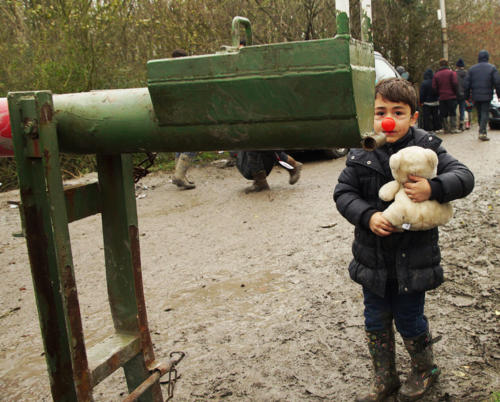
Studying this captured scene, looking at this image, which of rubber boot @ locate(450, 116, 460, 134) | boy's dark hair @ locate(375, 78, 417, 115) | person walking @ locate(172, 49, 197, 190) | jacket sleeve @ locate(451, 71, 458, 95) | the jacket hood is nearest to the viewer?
boy's dark hair @ locate(375, 78, 417, 115)

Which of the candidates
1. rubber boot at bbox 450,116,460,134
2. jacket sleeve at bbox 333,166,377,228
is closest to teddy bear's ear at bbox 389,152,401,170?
jacket sleeve at bbox 333,166,377,228

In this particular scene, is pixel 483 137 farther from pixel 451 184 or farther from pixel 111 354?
pixel 111 354

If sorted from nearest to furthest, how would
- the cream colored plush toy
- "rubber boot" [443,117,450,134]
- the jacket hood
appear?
1. the cream colored plush toy
2. the jacket hood
3. "rubber boot" [443,117,450,134]

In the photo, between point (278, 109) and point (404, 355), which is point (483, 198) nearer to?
point (404, 355)

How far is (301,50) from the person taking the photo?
124 cm

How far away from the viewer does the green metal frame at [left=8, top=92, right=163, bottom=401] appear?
1505mm

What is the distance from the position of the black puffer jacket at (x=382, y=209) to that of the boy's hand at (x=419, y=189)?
0.03 metres

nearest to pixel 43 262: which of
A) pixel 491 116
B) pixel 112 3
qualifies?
pixel 112 3

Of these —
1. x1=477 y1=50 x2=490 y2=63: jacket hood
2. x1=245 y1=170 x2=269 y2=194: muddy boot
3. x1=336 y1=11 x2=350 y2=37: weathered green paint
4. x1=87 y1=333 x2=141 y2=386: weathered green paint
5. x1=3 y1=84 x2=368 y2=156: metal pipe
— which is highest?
x1=477 y1=50 x2=490 y2=63: jacket hood

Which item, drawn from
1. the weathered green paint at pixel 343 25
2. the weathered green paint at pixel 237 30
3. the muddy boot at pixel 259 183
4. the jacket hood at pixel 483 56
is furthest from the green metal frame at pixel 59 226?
the jacket hood at pixel 483 56

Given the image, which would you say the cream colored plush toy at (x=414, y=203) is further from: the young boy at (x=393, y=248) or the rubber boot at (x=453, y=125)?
the rubber boot at (x=453, y=125)

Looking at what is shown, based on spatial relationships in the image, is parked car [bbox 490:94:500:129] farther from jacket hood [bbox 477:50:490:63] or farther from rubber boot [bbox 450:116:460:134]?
jacket hood [bbox 477:50:490:63]

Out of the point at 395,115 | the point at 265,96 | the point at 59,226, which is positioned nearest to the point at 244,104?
the point at 265,96

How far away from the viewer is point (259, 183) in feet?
23.1
